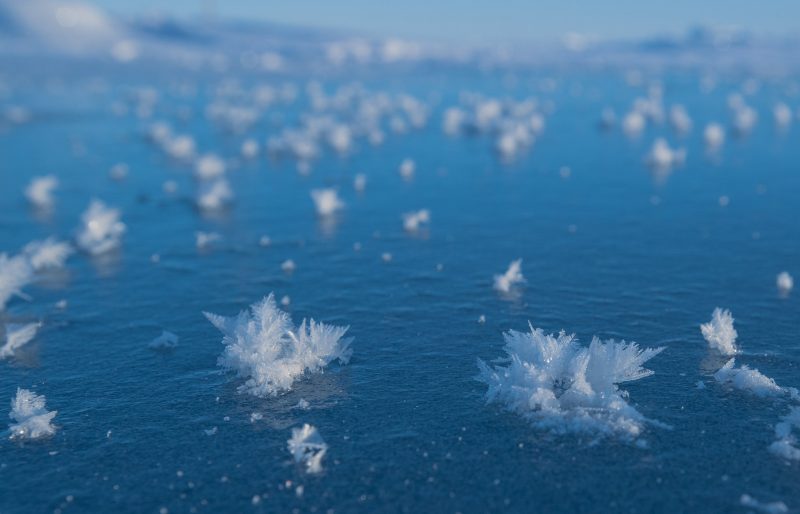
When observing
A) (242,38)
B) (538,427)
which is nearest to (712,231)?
A: (538,427)

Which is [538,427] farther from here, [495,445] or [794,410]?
[794,410]

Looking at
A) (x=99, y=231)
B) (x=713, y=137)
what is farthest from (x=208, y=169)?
(x=713, y=137)

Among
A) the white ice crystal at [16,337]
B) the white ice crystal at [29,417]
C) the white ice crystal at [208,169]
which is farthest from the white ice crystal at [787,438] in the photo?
the white ice crystal at [208,169]

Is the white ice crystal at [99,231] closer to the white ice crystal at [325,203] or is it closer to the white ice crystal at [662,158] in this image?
the white ice crystal at [325,203]

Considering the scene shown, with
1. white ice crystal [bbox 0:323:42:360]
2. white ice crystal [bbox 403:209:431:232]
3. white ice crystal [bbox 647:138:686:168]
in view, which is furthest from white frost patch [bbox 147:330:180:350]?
white ice crystal [bbox 647:138:686:168]

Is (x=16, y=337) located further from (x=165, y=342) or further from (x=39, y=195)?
(x=39, y=195)

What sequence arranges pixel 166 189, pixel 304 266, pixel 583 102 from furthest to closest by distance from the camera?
1. pixel 583 102
2. pixel 166 189
3. pixel 304 266
